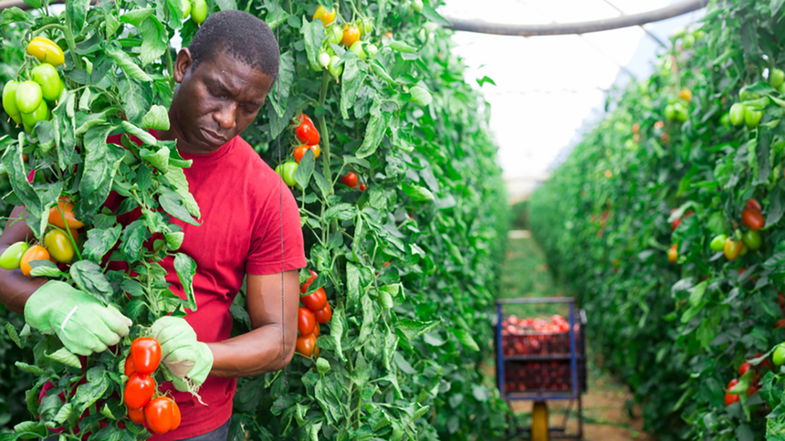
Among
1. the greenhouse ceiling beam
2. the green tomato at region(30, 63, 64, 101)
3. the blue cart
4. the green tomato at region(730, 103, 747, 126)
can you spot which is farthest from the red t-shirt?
the blue cart

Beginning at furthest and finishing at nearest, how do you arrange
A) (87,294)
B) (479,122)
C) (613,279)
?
(613,279) → (479,122) → (87,294)

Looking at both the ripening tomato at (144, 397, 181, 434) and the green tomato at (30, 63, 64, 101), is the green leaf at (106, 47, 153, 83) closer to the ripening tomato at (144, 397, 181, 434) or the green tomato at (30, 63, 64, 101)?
the green tomato at (30, 63, 64, 101)

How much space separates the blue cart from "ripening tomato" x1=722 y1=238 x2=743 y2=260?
1569 mm

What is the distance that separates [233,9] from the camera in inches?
61.1

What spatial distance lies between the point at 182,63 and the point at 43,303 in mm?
560

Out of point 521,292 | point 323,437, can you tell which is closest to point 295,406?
point 323,437

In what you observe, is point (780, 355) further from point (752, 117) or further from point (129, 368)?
point (129, 368)

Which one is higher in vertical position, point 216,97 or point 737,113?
point 216,97

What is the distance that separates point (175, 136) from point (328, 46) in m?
0.47

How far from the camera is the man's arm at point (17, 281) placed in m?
1.25

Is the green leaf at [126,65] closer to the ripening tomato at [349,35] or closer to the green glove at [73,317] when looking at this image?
the green glove at [73,317]

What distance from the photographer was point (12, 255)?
1.23 meters

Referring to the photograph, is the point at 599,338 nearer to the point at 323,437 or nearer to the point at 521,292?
the point at 521,292

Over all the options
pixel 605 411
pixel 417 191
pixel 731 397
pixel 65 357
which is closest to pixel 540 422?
pixel 605 411
